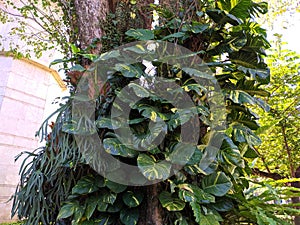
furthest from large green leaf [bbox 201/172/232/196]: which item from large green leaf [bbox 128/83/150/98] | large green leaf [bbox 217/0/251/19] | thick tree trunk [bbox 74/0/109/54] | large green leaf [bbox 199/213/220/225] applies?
thick tree trunk [bbox 74/0/109/54]

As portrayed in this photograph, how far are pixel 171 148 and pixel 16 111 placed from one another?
3.27 m

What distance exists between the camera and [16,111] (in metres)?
3.65

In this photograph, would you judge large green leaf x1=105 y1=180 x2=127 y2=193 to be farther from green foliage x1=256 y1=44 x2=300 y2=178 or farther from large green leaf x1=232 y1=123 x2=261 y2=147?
green foliage x1=256 y1=44 x2=300 y2=178

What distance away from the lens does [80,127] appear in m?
1.33

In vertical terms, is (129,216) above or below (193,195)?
below

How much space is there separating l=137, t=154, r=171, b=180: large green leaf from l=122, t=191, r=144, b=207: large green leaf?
222 millimetres

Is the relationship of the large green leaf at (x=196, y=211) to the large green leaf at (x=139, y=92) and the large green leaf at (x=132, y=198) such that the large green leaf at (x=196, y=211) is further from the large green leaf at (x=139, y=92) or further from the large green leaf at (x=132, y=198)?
the large green leaf at (x=139, y=92)

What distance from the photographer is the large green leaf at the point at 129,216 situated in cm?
118

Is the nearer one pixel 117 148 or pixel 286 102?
pixel 117 148

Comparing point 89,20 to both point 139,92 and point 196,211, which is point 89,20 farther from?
point 196,211

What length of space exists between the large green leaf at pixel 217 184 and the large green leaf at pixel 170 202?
196 millimetres

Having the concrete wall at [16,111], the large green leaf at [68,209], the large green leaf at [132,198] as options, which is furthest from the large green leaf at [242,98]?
the concrete wall at [16,111]

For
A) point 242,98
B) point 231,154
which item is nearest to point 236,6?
point 242,98

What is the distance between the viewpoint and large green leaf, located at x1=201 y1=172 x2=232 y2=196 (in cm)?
127
